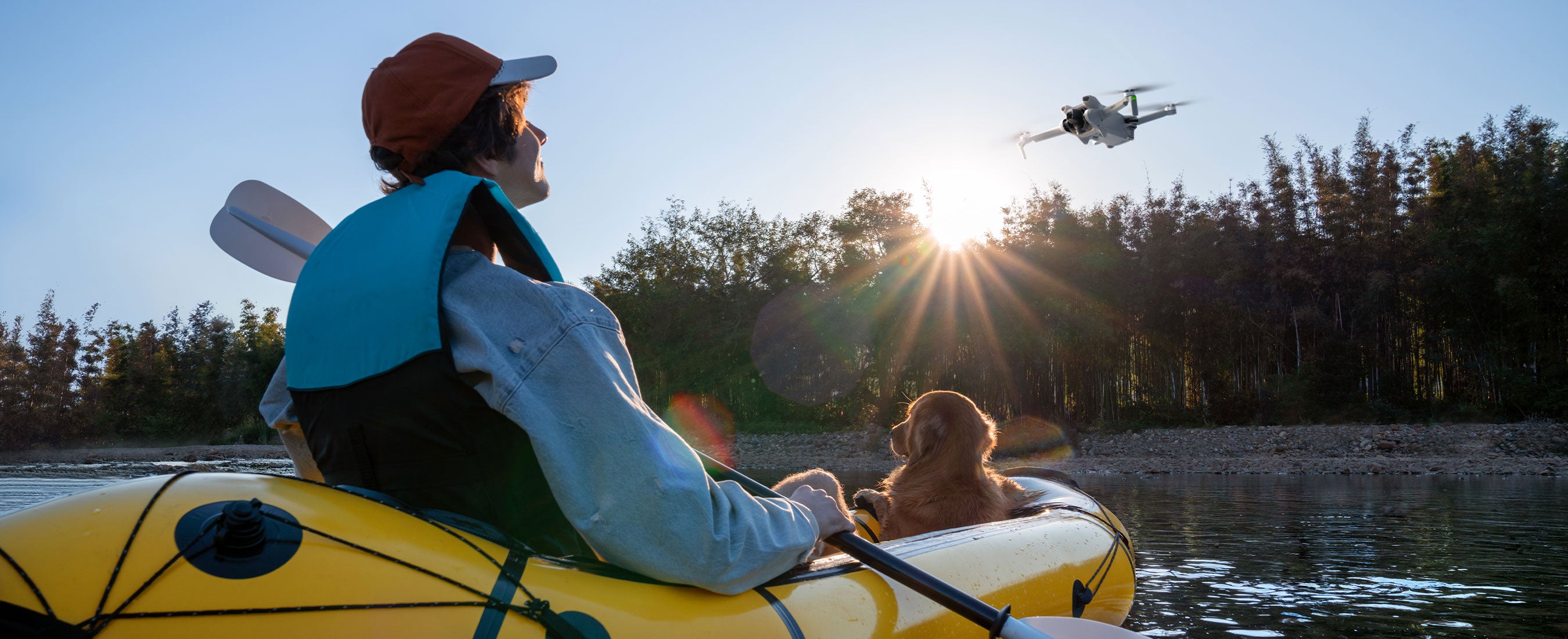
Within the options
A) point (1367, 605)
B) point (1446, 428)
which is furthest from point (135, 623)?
point (1446, 428)

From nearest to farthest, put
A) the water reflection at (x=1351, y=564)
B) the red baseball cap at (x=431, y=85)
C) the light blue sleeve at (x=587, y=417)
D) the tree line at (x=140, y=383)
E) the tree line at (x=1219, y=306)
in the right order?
1. the light blue sleeve at (x=587, y=417)
2. the red baseball cap at (x=431, y=85)
3. the water reflection at (x=1351, y=564)
4. the tree line at (x=1219, y=306)
5. the tree line at (x=140, y=383)

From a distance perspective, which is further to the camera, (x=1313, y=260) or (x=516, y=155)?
(x=1313, y=260)

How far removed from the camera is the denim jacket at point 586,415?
130 centimetres

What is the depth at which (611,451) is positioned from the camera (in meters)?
1.30

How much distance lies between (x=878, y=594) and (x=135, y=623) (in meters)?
1.36

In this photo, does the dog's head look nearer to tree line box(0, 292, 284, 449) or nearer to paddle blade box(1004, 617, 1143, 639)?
paddle blade box(1004, 617, 1143, 639)

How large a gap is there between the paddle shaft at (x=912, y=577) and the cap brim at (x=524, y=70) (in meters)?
0.83

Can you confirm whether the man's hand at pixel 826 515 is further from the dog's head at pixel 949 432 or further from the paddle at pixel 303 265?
the dog's head at pixel 949 432

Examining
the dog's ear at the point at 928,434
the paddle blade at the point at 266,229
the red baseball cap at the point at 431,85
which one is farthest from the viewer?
the dog's ear at the point at 928,434

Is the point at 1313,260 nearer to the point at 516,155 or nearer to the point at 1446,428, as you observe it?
the point at 1446,428

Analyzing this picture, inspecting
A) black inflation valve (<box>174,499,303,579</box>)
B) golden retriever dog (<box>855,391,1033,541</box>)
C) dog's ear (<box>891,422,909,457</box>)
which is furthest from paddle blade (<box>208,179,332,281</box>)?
dog's ear (<box>891,422,909,457</box>)

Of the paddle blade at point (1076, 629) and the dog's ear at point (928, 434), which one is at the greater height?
the dog's ear at point (928, 434)

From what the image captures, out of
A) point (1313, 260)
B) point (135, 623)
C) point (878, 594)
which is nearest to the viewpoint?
point (135, 623)

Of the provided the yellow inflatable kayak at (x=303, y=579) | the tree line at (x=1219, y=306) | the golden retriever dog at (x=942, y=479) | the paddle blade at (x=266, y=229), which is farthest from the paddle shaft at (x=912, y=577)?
the tree line at (x=1219, y=306)
